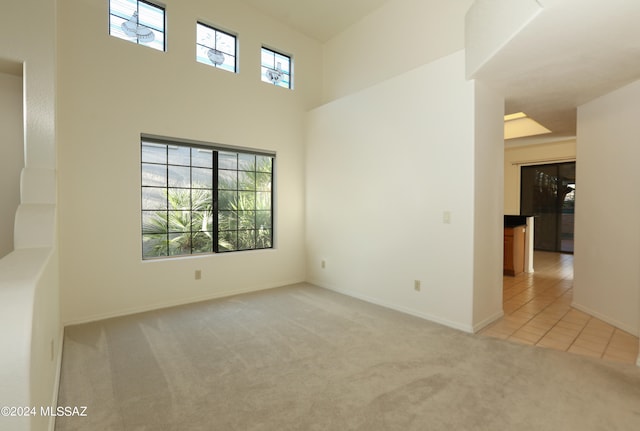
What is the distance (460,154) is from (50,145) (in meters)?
3.77

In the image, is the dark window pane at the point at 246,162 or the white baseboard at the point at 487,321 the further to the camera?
the dark window pane at the point at 246,162

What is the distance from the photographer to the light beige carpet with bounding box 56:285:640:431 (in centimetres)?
192

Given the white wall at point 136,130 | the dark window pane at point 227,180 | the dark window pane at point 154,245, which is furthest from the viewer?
the dark window pane at point 227,180

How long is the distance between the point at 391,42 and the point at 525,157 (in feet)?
16.9

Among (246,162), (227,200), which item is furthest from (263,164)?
(227,200)

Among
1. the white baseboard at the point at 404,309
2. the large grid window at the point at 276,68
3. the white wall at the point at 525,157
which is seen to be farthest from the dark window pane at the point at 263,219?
the white wall at the point at 525,157

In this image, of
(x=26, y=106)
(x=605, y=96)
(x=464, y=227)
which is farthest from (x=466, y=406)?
(x=26, y=106)

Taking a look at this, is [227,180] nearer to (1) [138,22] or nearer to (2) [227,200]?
(2) [227,200]

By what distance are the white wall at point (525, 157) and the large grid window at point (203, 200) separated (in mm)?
6376

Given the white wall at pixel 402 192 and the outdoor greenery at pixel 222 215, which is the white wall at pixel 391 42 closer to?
the white wall at pixel 402 192

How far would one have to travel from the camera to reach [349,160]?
4578mm

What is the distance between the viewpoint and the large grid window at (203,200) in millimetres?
4211

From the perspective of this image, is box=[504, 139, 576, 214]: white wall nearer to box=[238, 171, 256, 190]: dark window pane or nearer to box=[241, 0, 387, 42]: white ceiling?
box=[241, 0, 387, 42]: white ceiling

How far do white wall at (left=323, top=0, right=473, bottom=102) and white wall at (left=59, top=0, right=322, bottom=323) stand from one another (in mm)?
1033
